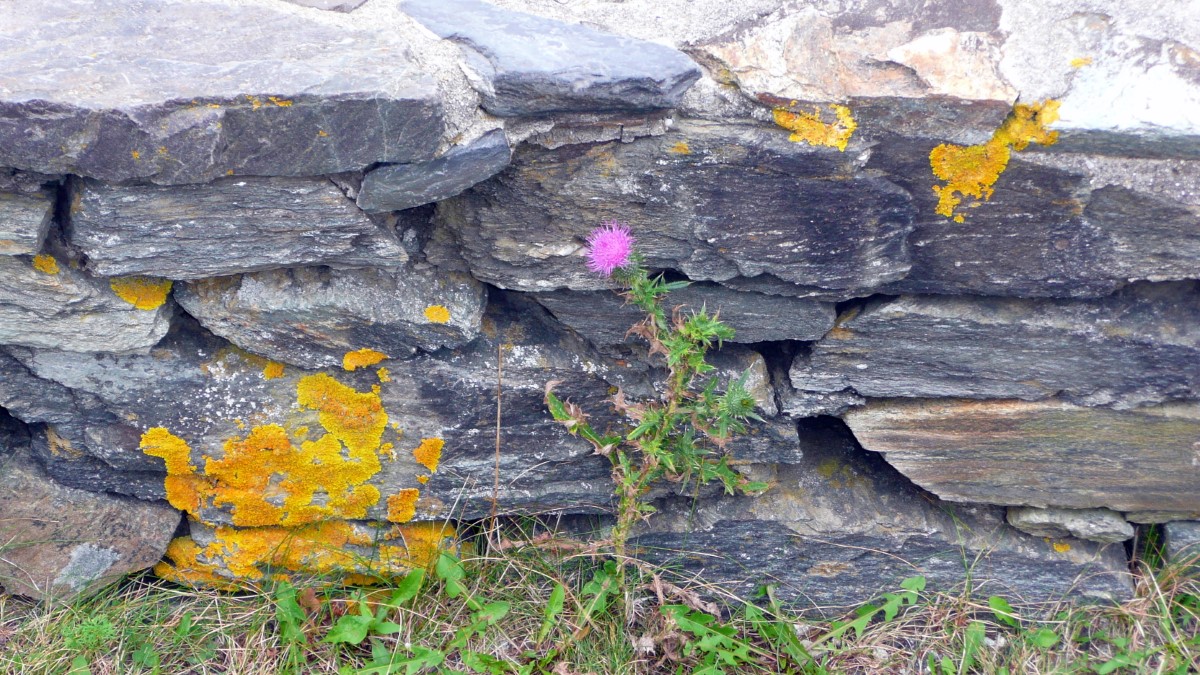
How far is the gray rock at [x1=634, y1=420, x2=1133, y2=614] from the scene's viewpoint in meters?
2.81

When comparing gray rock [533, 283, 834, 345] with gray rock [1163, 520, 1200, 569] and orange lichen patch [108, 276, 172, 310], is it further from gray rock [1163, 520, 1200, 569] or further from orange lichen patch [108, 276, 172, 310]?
gray rock [1163, 520, 1200, 569]

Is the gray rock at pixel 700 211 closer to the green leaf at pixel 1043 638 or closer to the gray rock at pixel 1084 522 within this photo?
the gray rock at pixel 1084 522

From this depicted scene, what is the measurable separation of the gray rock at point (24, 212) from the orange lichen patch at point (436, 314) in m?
0.94

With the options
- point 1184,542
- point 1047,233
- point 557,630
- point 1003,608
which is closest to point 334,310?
point 557,630

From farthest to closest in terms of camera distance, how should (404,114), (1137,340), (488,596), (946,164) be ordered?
(488,596)
(1137,340)
(946,164)
(404,114)

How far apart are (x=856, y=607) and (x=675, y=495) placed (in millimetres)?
708

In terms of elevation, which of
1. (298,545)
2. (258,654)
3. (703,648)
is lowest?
(258,654)

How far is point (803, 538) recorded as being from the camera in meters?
2.81

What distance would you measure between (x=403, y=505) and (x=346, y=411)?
0.38 m

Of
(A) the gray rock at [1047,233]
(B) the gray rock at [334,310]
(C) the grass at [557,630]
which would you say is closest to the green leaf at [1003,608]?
(C) the grass at [557,630]

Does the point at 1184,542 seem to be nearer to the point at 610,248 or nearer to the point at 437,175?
the point at 610,248

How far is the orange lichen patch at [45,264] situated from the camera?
2.15m

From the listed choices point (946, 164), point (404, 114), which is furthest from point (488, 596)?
point (946, 164)

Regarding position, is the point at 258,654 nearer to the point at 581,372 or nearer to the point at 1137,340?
the point at 581,372
